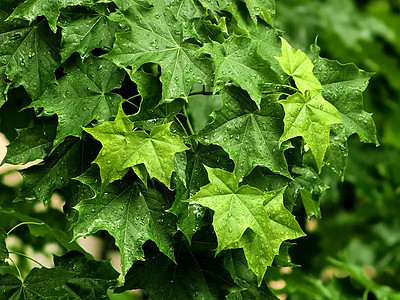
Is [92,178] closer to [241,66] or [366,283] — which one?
[241,66]

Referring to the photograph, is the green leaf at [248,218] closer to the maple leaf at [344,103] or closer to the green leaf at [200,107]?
the maple leaf at [344,103]

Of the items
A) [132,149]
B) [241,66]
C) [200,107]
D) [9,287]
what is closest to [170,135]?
[132,149]

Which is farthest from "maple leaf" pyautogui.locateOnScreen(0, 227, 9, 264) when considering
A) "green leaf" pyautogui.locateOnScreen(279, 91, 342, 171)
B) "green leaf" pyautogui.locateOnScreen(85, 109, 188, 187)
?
"green leaf" pyautogui.locateOnScreen(279, 91, 342, 171)

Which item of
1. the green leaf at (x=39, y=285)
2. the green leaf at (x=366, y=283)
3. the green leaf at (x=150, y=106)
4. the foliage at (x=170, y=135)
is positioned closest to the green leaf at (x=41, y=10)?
the foliage at (x=170, y=135)

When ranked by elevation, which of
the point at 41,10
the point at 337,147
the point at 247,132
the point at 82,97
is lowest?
the point at 337,147

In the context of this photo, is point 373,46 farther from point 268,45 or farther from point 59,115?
point 59,115
